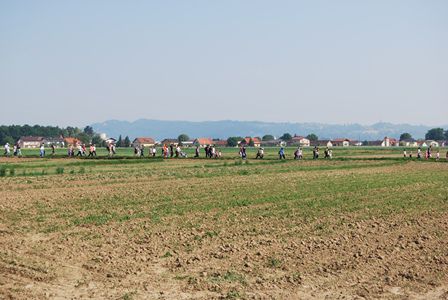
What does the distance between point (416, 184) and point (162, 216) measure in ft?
55.9

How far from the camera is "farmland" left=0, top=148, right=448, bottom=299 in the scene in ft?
40.0

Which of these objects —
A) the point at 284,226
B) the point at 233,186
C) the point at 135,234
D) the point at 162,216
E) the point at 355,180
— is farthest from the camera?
the point at 355,180

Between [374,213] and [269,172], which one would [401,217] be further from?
[269,172]

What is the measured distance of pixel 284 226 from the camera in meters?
18.0

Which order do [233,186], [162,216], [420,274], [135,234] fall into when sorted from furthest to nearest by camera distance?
[233,186] < [162,216] < [135,234] < [420,274]

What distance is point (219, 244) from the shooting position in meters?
15.4

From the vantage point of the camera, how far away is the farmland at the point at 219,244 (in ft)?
40.0

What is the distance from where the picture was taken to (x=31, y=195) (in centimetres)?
2402

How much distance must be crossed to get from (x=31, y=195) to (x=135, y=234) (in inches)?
359

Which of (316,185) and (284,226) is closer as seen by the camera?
(284,226)

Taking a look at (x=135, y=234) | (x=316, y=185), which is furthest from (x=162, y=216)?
(x=316, y=185)

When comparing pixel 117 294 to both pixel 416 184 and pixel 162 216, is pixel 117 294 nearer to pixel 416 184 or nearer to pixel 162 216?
pixel 162 216

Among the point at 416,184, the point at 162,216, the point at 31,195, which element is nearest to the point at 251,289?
the point at 162,216

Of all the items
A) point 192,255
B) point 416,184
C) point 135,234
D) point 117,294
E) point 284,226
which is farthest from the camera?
point 416,184
